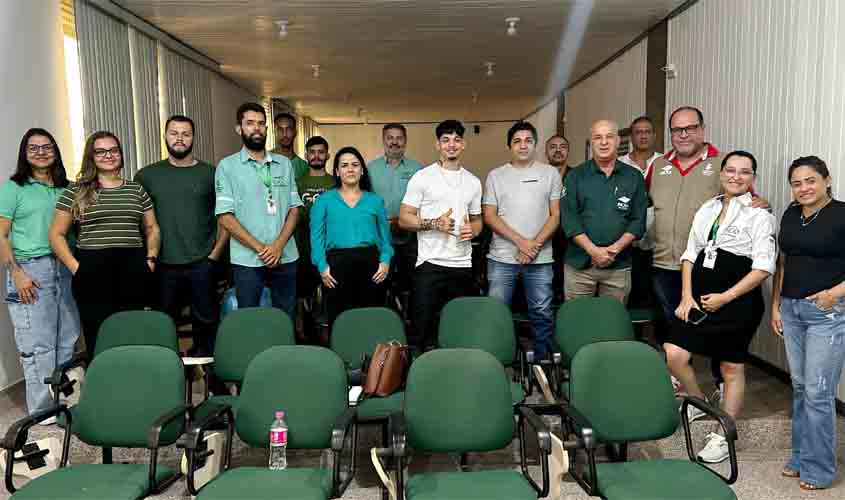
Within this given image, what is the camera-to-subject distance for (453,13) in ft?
20.5

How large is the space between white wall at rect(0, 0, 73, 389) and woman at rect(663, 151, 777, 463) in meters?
3.98

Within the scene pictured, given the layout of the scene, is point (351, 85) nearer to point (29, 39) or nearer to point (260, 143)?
point (29, 39)

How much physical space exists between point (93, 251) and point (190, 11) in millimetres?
3412

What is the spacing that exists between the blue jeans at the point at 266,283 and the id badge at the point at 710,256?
2.28 m

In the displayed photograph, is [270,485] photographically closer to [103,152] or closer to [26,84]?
[103,152]

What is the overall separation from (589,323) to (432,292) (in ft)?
2.96

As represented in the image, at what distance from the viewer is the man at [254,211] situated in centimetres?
375

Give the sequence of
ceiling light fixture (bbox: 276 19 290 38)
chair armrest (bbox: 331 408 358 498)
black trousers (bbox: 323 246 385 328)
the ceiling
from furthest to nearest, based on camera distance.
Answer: ceiling light fixture (bbox: 276 19 290 38) < the ceiling < black trousers (bbox: 323 246 385 328) < chair armrest (bbox: 331 408 358 498)

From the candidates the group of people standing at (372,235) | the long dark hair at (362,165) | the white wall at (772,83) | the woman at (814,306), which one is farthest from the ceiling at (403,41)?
the woman at (814,306)

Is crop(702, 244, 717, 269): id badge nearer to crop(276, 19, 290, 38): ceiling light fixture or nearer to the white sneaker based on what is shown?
the white sneaker

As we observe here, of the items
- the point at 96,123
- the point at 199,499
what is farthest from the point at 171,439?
the point at 96,123

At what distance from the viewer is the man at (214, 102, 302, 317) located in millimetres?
3752

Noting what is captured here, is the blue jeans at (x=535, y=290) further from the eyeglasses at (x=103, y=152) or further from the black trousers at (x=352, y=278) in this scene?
the eyeglasses at (x=103, y=152)

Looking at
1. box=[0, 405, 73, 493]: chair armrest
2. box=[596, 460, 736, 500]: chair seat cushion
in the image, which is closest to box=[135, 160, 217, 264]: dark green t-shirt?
box=[0, 405, 73, 493]: chair armrest
